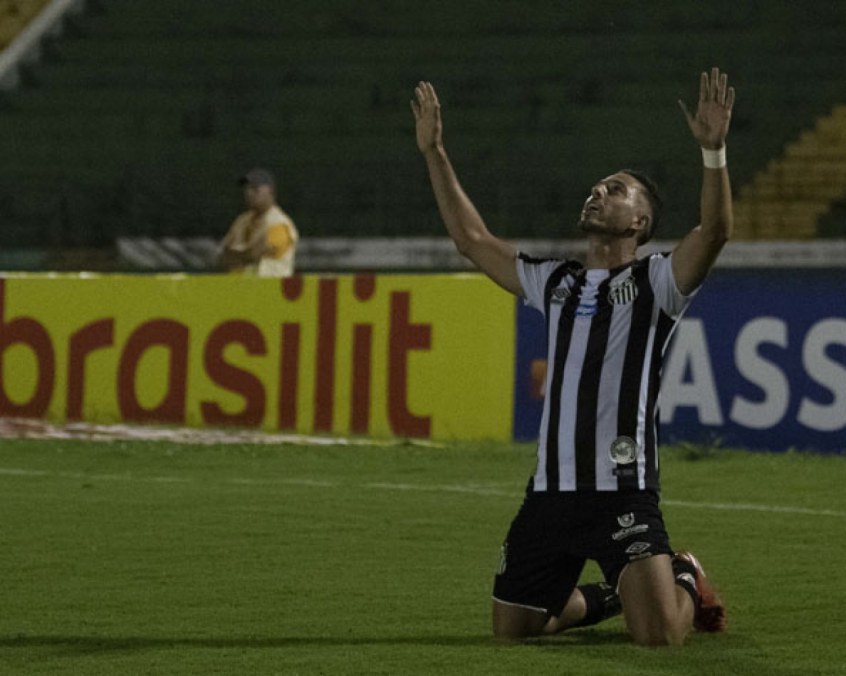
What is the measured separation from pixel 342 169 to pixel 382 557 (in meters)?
14.4

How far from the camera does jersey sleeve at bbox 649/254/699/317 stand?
6820mm

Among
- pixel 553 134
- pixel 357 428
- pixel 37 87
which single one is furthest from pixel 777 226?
pixel 37 87

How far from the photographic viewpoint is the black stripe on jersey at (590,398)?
22.6ft

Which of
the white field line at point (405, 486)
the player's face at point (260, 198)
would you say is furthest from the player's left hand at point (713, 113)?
→ the player's face at point (260, 198)

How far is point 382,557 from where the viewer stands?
9.20m

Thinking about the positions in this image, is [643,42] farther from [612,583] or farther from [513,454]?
[612,583]

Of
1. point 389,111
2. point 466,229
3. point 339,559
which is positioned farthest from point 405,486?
point 389,111

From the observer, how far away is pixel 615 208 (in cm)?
→ 684

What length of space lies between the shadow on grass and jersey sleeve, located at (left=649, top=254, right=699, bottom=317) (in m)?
1.09

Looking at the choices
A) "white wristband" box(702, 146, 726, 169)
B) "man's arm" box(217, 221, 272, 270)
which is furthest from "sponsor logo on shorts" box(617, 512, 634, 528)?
"man's arm" box(217, 221, 272, 270)

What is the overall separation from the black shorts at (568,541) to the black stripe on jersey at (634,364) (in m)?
0.09

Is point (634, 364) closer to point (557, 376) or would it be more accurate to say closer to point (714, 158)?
point (557, 376)

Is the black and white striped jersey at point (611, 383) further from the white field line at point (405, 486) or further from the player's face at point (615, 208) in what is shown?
the white field line at point (405, 486)

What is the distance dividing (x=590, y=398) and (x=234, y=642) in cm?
136
